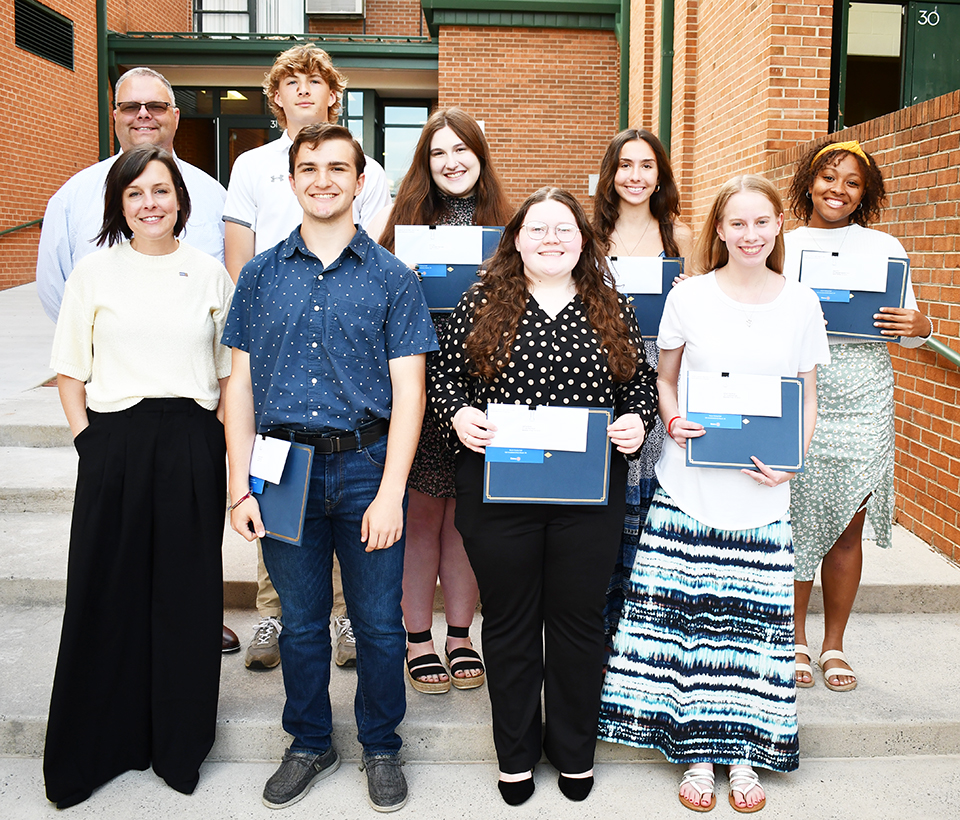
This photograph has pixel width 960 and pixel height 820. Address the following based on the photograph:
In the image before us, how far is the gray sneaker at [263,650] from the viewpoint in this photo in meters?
3.44

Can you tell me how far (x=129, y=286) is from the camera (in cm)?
272

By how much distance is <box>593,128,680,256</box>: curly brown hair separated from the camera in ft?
10.4

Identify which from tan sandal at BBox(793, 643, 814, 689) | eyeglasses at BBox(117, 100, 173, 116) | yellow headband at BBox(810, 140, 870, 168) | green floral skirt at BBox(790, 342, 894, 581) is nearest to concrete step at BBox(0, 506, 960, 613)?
tan sandal at BBox(793, 643, 814, 689)

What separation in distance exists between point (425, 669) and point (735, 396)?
1604 mm

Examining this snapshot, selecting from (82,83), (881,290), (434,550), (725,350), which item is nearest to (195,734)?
(434,550)

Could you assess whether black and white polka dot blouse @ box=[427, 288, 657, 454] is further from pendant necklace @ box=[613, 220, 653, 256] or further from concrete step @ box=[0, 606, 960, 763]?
concrete step @ box=[0, 606, 960, 763]

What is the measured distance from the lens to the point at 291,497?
2537mm

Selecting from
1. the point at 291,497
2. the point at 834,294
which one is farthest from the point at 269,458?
the point at 834,294

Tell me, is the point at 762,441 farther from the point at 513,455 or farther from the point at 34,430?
the point at 34,430

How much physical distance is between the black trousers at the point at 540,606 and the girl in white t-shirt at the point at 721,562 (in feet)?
0.68

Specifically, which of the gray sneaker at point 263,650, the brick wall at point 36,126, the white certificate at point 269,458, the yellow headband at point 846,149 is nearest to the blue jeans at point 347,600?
the white certificate at point 269,458

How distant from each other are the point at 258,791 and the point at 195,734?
30 cm

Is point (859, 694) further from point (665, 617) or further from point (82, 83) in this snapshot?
point (82, 83)

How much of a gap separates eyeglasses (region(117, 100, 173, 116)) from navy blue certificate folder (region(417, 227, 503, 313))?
1.37 m
